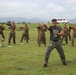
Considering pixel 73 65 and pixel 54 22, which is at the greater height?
pixel 54 22

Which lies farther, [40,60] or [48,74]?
[40,60]

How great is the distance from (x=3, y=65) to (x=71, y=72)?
12.9 ft

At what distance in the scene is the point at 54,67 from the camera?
1533 cm

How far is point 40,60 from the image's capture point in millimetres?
17859

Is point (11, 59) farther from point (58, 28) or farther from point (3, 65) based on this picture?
point (58, 28)

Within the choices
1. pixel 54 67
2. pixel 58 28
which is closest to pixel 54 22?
pixel 58 28

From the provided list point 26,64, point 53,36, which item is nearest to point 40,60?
point 26,64

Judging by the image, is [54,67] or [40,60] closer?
[54,67]

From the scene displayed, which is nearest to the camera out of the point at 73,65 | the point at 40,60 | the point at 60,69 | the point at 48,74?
the point at 48,74

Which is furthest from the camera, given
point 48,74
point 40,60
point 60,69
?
point 40,60

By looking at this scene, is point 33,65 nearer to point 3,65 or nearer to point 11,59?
point 3,65

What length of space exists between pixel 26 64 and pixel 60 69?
2.38 m

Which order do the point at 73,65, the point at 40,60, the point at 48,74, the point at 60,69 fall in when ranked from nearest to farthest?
1. the point at 48,74
2. the point at 60,69
3. the point at 73,65
4. the point at 40,60

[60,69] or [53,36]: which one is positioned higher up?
[53,36]
